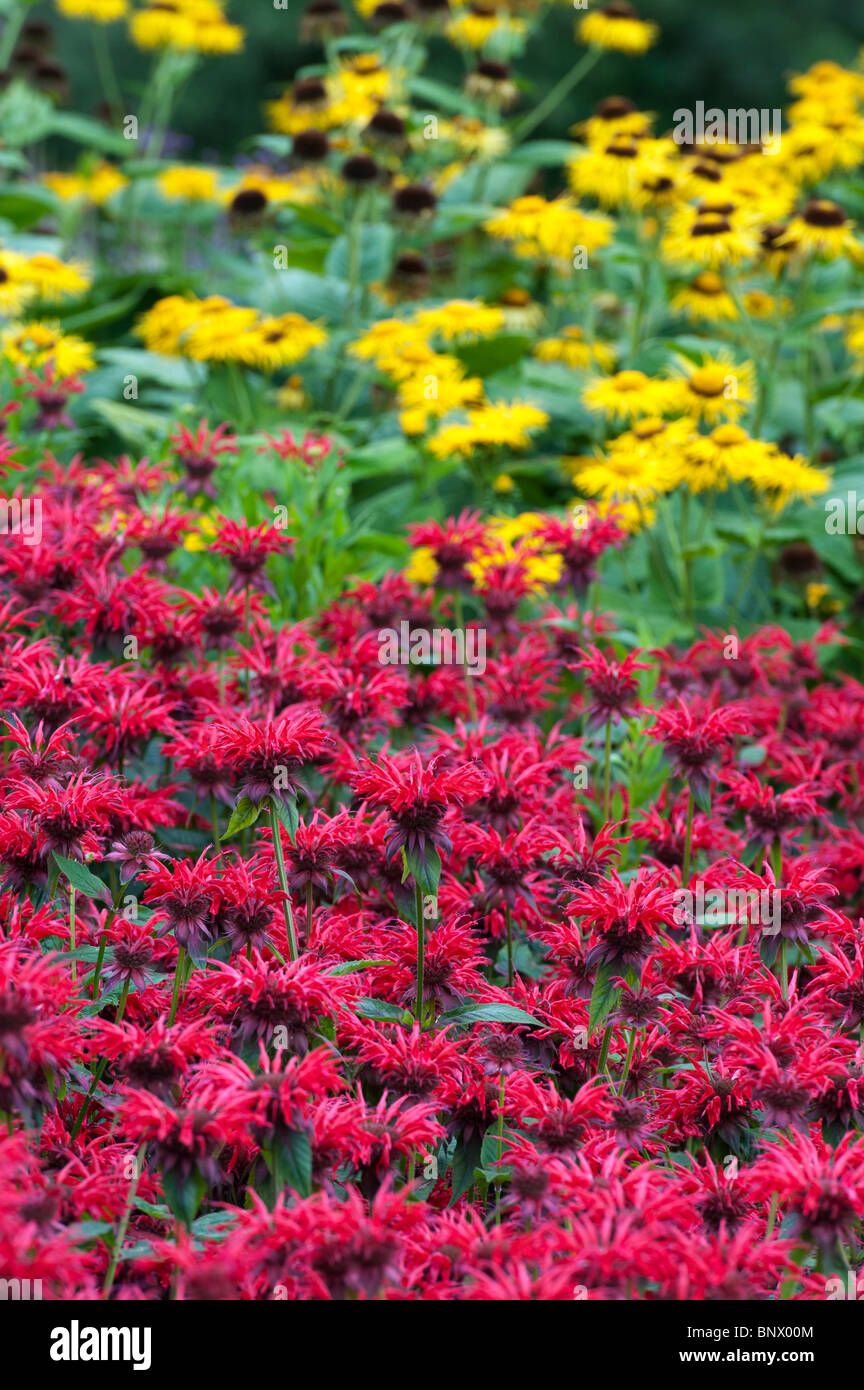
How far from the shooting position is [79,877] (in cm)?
176

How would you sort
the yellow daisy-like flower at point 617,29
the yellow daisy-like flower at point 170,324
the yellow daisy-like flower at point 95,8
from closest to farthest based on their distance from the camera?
1. the yellow daisy-like flower at point 170,324
2. the yellow daisy-like flower at point 617,29
3. the yellow daisy-like flower at point 95,8

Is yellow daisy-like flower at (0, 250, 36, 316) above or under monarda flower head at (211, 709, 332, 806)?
above

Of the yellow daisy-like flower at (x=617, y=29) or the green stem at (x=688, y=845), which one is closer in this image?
the green stem at (x=688, y=845)

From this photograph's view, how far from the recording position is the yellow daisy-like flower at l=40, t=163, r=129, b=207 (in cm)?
655

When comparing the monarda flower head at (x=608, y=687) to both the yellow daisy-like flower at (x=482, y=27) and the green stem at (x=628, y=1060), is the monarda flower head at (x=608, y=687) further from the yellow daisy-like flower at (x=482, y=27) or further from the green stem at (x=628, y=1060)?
the yellow daisy-like flower at (x=482, y=27)

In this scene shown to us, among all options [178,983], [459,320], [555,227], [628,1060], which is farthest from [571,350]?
[178,983]

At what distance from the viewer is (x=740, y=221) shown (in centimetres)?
390

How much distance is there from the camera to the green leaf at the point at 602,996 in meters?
1.72

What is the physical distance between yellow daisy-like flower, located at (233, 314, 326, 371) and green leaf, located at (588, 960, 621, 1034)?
265 cm

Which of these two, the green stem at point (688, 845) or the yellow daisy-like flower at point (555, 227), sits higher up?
the yellow daisy-like flower at point (555, 227)

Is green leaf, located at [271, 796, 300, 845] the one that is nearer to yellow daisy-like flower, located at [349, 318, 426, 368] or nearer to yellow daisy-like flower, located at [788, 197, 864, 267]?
yellow daisy-like flower, located at [349, 318, 426, 368]

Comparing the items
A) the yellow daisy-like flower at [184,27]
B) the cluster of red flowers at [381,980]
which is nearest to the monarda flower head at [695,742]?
the cluster of red flowers at [381,980]

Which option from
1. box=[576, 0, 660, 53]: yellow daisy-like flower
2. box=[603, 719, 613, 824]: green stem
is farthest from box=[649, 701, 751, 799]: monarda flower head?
box=[576, 0, 660, 53]: yellow daisy-like flower
